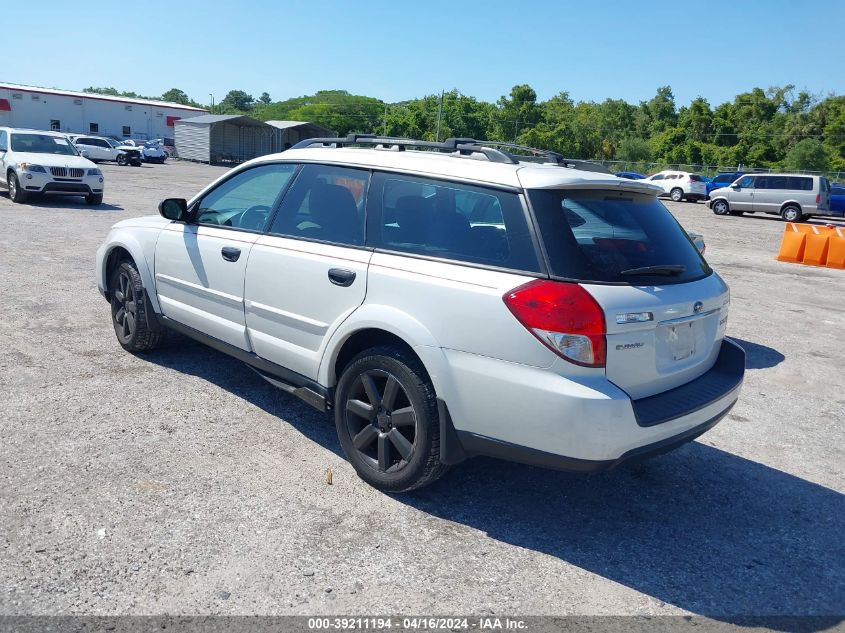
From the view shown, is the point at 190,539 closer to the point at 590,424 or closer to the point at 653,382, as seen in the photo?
the point at 590,424

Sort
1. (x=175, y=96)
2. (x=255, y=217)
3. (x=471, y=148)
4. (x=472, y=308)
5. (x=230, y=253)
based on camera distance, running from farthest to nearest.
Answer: (x=175, y=96), (x=255, y=217), (x=230, y=253), (x=471, y=148), (x=472, y=308)

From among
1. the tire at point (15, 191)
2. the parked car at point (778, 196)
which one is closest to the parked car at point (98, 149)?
the tire at point (15, 191)

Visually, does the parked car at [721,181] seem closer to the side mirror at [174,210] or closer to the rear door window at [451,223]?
the side mirror at [174,210]

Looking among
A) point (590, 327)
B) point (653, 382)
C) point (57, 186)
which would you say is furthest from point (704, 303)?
point (57, 186)

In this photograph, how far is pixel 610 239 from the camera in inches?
136

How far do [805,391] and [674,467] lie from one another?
251 centimetres

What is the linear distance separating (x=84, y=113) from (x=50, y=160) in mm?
55432

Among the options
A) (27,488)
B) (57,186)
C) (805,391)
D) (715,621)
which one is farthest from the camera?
(57,186)

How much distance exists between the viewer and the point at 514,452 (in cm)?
323

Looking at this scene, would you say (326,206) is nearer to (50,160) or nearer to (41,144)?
(50,160)

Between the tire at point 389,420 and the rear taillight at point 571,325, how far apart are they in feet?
2.31

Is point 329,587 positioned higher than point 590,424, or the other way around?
point 590,424

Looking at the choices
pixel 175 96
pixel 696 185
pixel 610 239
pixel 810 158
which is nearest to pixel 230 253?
pixel 610 239

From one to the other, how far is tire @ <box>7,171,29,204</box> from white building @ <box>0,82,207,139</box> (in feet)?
164
